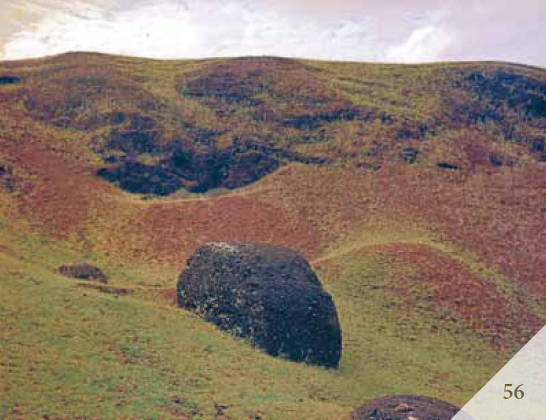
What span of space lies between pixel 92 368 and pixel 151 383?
158 cm

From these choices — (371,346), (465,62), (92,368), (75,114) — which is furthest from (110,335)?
(465,62)

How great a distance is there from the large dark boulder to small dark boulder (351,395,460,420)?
5.51 m

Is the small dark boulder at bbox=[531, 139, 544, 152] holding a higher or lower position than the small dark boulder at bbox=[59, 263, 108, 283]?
higher

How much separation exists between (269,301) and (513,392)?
10.8 m

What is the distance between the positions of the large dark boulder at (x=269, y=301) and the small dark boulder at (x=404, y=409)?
551 cm

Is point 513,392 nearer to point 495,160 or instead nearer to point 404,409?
point 404,409

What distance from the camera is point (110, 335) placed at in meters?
19.7

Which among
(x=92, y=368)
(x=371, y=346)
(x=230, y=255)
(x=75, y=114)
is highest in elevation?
(x=75, y=114)

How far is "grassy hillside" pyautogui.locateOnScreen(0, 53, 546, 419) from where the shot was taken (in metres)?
18.8

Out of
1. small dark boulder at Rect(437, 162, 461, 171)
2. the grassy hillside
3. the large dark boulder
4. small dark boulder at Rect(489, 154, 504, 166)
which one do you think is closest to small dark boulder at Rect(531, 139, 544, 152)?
the grassy hillside

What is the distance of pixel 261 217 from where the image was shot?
1630 inches

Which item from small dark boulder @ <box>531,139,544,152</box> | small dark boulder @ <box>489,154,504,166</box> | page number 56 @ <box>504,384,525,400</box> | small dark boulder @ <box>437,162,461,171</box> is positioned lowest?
page number 56 @ <box>504,384,525,400</box>

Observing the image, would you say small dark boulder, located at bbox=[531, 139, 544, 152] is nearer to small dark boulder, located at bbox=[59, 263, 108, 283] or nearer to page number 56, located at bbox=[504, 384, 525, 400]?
page number 56, located at bbox=[504, 384, 525, 400]

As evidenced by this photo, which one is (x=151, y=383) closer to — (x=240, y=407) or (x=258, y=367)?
(x=240, y=407)
